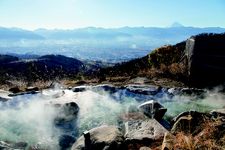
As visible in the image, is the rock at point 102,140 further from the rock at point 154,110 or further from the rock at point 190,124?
the rock at point 154,110

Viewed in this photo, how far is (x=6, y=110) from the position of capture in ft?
43.9

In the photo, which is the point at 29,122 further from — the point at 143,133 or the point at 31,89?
the point at 31,89

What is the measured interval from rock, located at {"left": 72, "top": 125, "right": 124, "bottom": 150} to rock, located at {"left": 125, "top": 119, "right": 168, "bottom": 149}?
0.41 meters

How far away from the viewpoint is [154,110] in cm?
1206

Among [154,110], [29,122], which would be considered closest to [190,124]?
[154,110]

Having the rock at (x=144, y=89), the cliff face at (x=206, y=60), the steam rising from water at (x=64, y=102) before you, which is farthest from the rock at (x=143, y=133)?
the cliff face at (x=206, y=60)

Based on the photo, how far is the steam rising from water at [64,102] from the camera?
36.2 ft

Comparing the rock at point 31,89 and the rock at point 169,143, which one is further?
the rock at point 31,89

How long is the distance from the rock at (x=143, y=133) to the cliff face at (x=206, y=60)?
781cm

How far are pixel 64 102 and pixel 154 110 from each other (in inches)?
136

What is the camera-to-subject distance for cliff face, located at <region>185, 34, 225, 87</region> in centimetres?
1769

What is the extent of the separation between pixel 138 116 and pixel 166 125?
60.6 inches

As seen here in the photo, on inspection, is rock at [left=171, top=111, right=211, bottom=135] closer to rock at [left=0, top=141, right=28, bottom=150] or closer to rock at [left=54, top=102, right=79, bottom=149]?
rock at [left=54, top=102, right=79, bottom=149]

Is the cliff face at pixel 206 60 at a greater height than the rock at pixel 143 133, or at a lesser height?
greater
